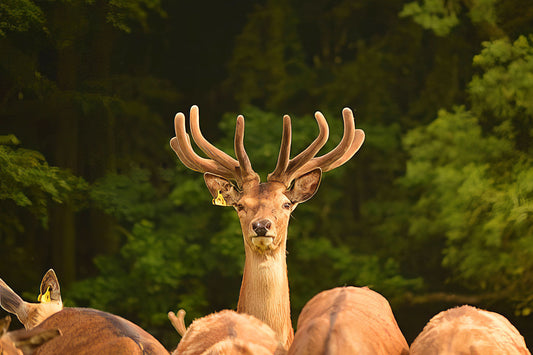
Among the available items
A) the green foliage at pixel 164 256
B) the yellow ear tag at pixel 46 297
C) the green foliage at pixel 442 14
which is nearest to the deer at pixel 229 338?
the yellow ear tag at pixel 46 297

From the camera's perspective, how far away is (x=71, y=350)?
13.2 ft

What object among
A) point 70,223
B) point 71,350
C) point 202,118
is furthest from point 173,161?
point 71,350

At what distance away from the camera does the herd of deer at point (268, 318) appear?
348 centimetres

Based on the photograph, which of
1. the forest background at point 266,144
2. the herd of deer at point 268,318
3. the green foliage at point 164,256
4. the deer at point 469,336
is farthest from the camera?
the green foliage at point 164,256

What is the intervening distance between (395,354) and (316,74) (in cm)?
830

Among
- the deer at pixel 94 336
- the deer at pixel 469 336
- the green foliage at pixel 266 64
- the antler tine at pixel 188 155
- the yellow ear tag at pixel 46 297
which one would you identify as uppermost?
the green foliage at pixel 266 64

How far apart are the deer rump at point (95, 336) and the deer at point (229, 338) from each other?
0.57 ft

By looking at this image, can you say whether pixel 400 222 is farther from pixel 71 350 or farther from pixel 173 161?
pixel 71 350

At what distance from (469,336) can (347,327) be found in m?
0.52

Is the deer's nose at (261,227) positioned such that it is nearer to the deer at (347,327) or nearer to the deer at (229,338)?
the deer at (347,327)

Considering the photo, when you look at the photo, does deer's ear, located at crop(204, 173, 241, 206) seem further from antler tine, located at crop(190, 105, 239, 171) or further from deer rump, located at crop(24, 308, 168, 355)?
deer rump, located at crop(24, 308, 168, 355)

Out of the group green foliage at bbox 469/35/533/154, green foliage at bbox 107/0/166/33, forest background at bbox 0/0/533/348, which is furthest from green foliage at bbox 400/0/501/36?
green foliage at bbox 107/0/166/33

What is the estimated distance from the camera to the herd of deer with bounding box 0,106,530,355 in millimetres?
3484

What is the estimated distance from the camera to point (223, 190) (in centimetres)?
550
